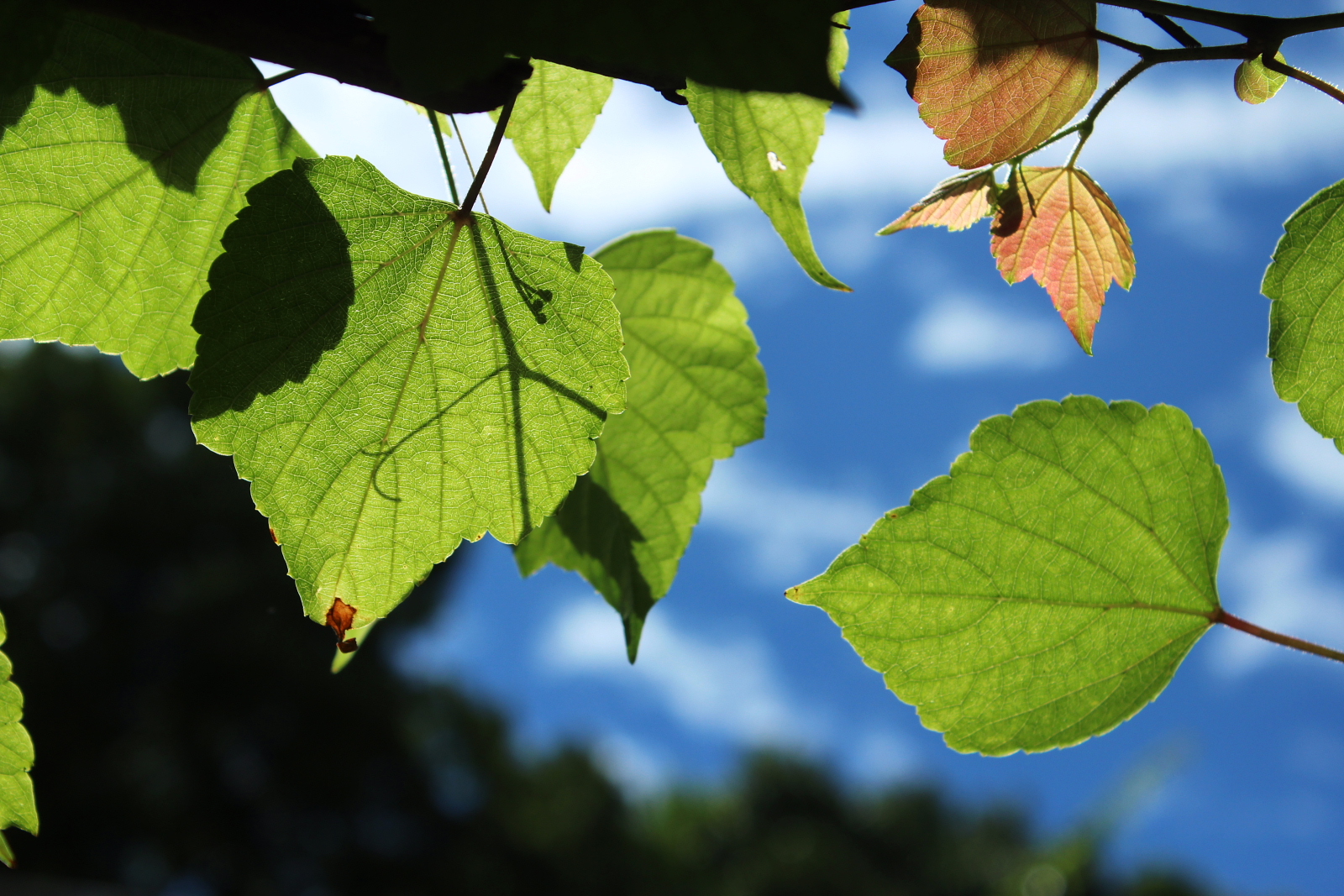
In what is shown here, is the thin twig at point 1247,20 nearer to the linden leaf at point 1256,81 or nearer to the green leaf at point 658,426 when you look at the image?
the linden leaf at point 1256,81

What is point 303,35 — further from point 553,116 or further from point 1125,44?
point 1125,44

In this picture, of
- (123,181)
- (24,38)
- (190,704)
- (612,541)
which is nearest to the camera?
(24,38)

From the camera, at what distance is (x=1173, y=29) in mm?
278

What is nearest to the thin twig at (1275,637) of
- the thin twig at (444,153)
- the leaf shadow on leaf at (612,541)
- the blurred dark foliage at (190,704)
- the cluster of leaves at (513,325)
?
the cluster of leaves at (513,325)

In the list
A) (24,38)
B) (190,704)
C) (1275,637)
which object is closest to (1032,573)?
(1275,637)

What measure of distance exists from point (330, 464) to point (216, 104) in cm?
15

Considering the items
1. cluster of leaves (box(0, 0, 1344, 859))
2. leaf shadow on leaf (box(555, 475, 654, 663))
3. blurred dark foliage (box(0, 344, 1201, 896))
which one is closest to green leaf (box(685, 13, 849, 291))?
cluster of leaves (box(0, 0, 1344, 859))

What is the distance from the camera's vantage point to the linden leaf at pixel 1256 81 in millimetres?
308

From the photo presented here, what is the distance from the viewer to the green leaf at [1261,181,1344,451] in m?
0.33

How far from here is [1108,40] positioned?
0.31 m

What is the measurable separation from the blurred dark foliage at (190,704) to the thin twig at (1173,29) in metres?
9.76

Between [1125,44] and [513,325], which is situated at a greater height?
[1125,44]

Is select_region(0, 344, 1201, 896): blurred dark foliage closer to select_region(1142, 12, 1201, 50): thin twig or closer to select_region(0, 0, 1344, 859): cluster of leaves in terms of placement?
select_region(0, 0, 1344, 859): cluster of leaves

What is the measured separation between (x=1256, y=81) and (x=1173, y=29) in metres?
0.06
